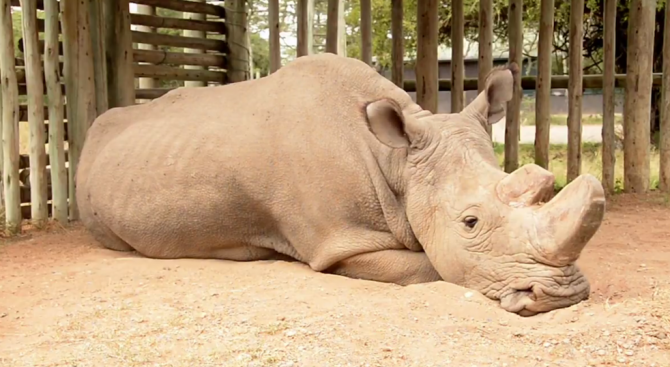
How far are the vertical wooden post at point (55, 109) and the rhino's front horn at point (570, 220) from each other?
211 inches

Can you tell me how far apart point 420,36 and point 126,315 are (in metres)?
5.90

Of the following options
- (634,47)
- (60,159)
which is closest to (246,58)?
(60,159)

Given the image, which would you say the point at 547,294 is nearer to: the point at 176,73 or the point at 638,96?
the point at 638,96

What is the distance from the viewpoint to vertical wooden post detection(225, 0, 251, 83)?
1222 cm

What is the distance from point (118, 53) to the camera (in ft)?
29.8

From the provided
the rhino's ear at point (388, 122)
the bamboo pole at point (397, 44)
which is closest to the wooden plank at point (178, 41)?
the bamboo pole at point (397, 44)

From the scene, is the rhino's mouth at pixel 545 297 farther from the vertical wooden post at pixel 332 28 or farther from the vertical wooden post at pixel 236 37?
the vertical wooden post at pixel 236 37

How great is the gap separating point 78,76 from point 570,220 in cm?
563

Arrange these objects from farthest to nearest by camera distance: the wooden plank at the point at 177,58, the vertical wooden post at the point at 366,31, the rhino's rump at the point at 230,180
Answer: the wooden plank at the point at 177,58, the vertical wooden post at the point at 366,31, the rhino's rump at the point at 230,180

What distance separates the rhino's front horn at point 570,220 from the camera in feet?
13.9

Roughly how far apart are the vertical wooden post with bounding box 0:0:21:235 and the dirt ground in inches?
80.5

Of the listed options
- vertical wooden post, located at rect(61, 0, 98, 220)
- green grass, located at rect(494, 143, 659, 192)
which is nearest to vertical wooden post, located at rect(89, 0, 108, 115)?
vertical wooden post, located at rect(61, 0, 98, 220)

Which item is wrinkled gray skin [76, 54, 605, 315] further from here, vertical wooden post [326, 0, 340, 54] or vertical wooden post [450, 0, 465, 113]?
vertical wooden post [450, 0, 465, 113]

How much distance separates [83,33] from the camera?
8320 mm
